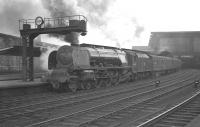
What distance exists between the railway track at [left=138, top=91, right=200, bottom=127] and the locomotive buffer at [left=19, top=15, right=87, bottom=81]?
1073 centimetres

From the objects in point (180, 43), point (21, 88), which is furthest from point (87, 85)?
point (180, 43)

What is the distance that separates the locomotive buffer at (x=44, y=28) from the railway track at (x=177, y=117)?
35.2ft

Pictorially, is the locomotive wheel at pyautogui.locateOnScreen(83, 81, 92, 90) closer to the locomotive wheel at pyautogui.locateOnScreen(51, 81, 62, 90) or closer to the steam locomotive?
the steam locomotive

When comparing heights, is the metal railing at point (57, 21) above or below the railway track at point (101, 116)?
above

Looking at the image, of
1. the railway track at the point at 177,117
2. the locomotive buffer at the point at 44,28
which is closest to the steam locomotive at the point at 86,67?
the locomotive buffer at the point at 44,28

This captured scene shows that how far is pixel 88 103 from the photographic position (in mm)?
13633

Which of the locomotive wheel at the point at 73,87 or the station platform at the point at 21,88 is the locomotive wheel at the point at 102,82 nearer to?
the locomotive wheel at the point at 73,87

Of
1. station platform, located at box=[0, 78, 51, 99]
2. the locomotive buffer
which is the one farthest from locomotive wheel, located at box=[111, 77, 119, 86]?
station platform, located at box=[0, 78, 51, 99]

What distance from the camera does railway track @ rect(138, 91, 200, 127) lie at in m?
8.80

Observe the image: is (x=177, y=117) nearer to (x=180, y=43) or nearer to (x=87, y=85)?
(x=87, y=85)

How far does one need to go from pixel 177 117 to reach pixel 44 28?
46.9 ft

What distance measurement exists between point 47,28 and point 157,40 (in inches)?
2133

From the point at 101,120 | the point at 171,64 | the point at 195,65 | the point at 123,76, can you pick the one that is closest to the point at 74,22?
the point at 123,76

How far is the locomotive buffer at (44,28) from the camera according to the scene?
21.1 metres
